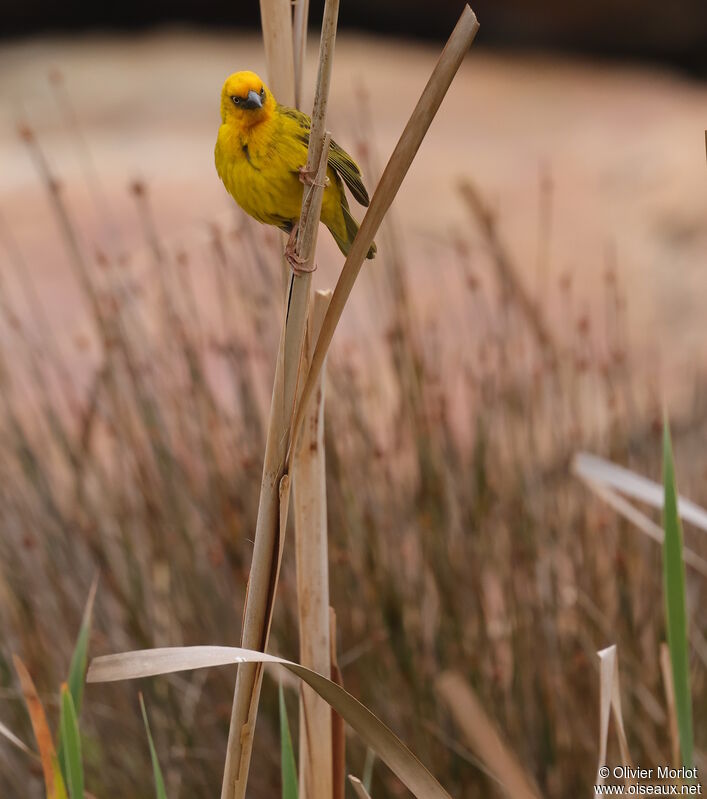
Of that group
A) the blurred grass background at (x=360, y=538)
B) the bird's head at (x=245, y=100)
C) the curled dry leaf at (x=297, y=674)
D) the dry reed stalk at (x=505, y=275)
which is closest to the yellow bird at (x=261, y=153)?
the bird's head at (x=245, y=100)

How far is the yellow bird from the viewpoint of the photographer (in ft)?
1.45

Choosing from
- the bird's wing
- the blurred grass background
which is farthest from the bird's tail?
the blurred grass background

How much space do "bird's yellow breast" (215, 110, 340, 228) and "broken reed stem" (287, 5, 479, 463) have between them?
0.04 m

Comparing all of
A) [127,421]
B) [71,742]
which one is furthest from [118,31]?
[71,742]

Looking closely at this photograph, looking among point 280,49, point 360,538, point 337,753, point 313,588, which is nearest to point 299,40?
point 280,49

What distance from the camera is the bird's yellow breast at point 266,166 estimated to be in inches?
17.4

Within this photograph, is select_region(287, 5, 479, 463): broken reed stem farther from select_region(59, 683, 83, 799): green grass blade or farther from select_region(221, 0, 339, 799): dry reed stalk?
select_region(59, 683, 83, 799): green grass blade

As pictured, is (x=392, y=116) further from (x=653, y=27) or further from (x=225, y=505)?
(x=225, y=505)

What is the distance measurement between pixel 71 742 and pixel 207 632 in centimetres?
65

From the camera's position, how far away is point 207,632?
117cm

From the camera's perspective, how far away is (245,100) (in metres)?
0.45

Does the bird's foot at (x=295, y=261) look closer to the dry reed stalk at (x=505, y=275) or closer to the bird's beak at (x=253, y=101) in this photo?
the bird's beak at (x=253, y=101)

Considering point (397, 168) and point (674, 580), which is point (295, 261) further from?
point (674, 580)

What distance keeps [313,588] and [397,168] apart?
0.27 meters
